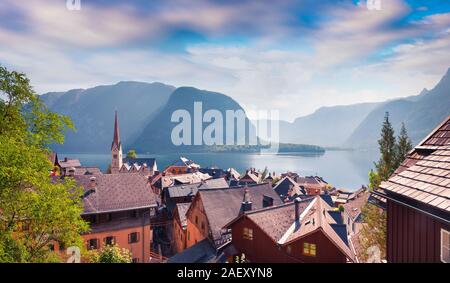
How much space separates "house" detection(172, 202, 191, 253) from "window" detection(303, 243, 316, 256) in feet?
47.5

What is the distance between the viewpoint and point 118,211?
21.8 metres

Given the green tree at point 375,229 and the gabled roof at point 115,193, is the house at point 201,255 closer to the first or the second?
the gabled roof at point 115,193

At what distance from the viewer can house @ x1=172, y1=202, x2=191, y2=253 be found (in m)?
28.0

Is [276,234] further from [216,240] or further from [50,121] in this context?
[50,121]

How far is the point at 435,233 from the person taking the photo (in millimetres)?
5344

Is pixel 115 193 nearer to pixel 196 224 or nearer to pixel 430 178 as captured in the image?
pixel 196 224

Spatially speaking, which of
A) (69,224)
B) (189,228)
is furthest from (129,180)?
(69,224)

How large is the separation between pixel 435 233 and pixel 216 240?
55.2ft

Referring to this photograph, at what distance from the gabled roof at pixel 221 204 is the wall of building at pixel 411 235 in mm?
15067

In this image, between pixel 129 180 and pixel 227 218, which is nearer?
pixel 227 218

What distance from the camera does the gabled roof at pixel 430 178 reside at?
5083mm

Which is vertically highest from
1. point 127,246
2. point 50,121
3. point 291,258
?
point 50,121

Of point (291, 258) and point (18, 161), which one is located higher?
point (18, 161)
